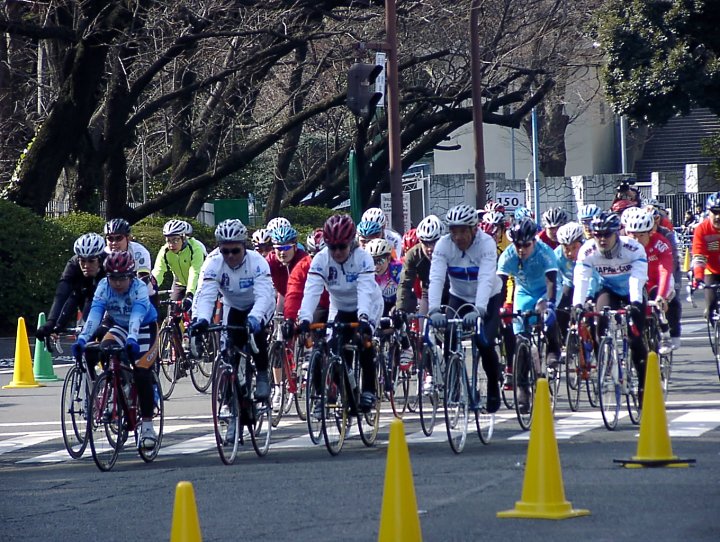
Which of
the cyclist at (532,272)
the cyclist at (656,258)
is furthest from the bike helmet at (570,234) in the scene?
the cyclist at (532,272)

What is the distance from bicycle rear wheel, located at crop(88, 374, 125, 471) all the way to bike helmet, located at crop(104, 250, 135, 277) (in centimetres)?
82

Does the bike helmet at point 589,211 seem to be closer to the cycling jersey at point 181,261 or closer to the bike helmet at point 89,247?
the bike helmet at point 89,247

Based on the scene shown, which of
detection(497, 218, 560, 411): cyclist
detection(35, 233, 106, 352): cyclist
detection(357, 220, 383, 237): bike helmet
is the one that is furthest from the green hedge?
detection(497, 218, 560, 411): cyclist

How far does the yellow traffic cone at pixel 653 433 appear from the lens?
9.85 metres

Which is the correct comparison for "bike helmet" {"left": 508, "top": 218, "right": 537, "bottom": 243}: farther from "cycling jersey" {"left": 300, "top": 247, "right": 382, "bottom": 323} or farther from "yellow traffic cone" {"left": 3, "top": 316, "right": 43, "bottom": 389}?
"yellow traffic cone" {"left": 3, "top": 316, "right": 43, "bottom": 389}

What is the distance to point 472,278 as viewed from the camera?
42.2 ft

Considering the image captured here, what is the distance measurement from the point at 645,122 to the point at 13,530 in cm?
2626

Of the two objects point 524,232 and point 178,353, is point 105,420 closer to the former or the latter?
point 524,232

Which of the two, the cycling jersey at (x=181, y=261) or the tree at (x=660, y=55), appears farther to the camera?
the tree at (x=660, y=55)

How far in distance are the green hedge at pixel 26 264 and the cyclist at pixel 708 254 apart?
11.3 meters

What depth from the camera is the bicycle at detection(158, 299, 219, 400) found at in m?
17.0

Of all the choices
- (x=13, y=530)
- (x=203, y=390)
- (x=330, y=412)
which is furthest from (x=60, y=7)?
(x=13, y=530)

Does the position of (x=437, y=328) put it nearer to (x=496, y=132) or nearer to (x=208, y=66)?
(x=208, y=66)

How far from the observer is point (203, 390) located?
17234mm
